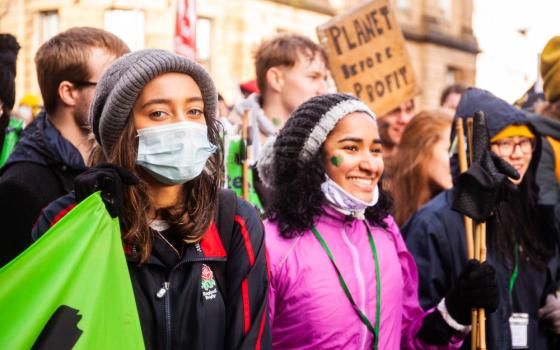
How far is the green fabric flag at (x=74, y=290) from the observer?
2264 millimetres

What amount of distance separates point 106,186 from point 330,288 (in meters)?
1.28

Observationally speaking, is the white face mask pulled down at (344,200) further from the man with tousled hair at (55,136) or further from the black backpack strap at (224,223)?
the man with tousled hair at (55,136)

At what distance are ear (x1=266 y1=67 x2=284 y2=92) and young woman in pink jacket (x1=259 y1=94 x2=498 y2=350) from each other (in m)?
1.35

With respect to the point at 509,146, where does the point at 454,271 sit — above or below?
below

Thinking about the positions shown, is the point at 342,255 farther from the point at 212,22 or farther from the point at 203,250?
the point at 212,22

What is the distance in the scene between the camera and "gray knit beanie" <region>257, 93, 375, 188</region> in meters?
3.72

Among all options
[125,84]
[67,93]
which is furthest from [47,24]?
[125,84]

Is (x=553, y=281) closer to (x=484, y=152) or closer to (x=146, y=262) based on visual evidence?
(x=484, y=152)

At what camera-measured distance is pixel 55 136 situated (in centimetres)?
374

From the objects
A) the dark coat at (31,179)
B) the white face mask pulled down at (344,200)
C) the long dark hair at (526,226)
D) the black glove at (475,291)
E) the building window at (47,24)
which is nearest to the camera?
the dark coat at (31,179)

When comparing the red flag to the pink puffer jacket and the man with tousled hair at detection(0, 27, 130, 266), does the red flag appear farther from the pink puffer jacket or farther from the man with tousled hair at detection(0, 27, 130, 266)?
A: the pink puffer jacket

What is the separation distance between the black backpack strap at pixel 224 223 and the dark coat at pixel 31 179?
91 cm

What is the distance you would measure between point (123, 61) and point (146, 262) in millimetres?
716

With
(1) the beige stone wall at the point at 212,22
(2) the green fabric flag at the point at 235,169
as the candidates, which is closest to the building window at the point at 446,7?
(1) the beige stone wall at the point at 212,22
